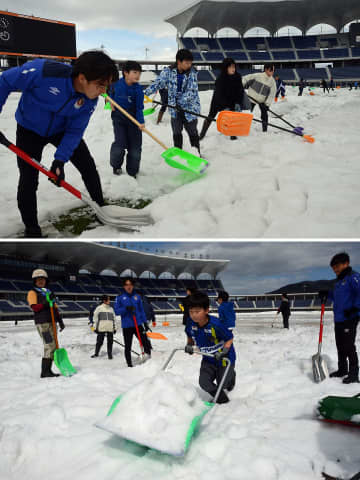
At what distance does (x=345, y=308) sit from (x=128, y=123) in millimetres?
3471

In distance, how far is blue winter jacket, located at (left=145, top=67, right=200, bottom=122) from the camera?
206 inches

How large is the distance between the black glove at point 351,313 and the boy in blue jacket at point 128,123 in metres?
3.17

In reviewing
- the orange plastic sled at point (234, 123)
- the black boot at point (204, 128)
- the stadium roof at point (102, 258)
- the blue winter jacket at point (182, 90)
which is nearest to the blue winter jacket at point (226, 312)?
the orange plastic sled at point (234, 123)

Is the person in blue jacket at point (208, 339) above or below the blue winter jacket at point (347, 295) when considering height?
below

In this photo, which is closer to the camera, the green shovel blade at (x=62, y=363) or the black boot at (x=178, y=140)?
Answer: the green shovel blade at (x=62, y=363)

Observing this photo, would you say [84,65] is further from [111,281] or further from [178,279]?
[178,279]

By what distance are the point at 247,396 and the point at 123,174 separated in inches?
131

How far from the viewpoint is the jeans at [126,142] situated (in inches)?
184

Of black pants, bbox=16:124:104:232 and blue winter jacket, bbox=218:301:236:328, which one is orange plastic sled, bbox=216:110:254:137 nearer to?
blue winter jacket, bbox=218:301:236:328

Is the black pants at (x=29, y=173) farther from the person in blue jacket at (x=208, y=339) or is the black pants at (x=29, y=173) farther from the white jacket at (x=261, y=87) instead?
the white jacket at (x=261, y=87)

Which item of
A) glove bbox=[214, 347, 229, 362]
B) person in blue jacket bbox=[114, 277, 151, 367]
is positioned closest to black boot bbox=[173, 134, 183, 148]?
person in blue jacket bbox=[114, 277, 151, 367]

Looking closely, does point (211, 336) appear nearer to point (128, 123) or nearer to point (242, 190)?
point (242, 190)

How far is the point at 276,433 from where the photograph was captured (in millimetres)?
1907

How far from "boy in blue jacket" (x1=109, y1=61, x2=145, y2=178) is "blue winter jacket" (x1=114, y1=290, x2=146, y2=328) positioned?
1.70 metres
